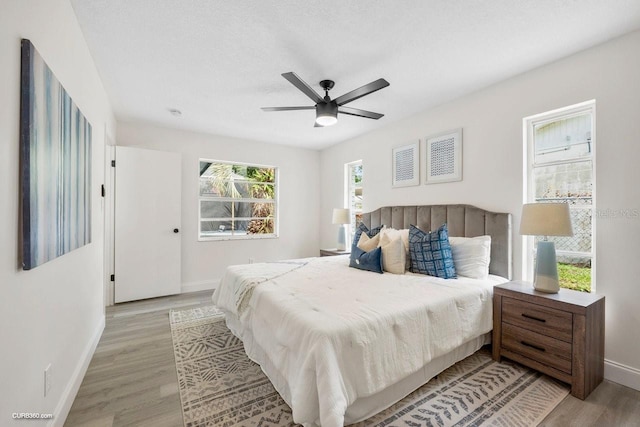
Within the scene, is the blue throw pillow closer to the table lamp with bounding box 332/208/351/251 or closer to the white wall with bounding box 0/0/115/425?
the table lamp with bounding box 332/208/351/251

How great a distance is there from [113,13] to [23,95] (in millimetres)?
1142

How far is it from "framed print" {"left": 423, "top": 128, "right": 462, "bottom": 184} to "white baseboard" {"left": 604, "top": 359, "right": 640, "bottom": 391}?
1.94 metres

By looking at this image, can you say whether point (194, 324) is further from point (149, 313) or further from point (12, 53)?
point (12, 53)

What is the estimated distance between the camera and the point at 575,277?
7.80 feet

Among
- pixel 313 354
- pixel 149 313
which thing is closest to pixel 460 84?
pixel 313 354

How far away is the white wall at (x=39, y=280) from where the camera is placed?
1048 mm

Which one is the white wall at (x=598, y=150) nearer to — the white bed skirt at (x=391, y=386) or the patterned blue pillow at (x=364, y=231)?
the patterned blue pillow at (x=364, y=231)

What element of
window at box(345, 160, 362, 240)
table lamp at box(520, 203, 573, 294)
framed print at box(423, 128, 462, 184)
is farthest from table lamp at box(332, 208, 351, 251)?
table lamp at box(520, 203, 573, 294)

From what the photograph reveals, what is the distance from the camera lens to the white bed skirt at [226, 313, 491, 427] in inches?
63.9

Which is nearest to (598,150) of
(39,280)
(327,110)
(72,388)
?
(327,110)

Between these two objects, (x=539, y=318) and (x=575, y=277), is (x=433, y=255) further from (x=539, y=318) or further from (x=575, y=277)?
(x=575, y=277)

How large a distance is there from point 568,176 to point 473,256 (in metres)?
1.04

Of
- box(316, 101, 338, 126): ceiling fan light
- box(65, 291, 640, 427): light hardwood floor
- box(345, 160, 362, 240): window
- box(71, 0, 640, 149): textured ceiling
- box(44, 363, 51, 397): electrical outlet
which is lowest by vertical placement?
box(65, 291, 640, 427): light hardwood floor

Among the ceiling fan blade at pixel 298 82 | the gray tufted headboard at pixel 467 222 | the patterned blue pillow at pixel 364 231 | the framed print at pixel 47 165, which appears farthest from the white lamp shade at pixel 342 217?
the framed print at pixel 47 165
